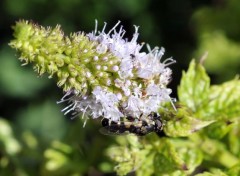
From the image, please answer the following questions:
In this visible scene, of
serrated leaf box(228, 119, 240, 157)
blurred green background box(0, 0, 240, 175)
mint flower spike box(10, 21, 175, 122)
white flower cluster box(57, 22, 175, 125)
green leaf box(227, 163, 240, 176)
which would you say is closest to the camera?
mint flower spike box(10, 21, 175, 122)

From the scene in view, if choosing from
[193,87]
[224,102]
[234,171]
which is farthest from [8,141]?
[234,171]

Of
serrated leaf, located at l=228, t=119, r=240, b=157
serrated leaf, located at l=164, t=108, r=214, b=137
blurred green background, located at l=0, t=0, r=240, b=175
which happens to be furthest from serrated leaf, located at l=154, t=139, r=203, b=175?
blurred green background, located at l=0, t=0, r=240, b=175

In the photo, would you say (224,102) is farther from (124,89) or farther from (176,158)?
(124,89)

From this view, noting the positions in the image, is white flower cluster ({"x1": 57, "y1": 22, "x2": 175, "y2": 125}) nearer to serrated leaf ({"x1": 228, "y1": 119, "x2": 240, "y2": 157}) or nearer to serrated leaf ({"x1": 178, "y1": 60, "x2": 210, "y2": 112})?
serrated leaf ({"x1": 178, "y1": 60, "x2": 210, "y2": 112})

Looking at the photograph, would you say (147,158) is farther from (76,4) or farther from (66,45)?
(76,4)

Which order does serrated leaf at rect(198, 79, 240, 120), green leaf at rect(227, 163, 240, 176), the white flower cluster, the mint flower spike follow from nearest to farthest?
the mint flower spike → the white flower cluster → green leaf at rect(227, 163, 240, 176) → serrated leaf at rect(198, 79, 240, 120)

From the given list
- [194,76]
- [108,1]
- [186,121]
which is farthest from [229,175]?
[108,1]
